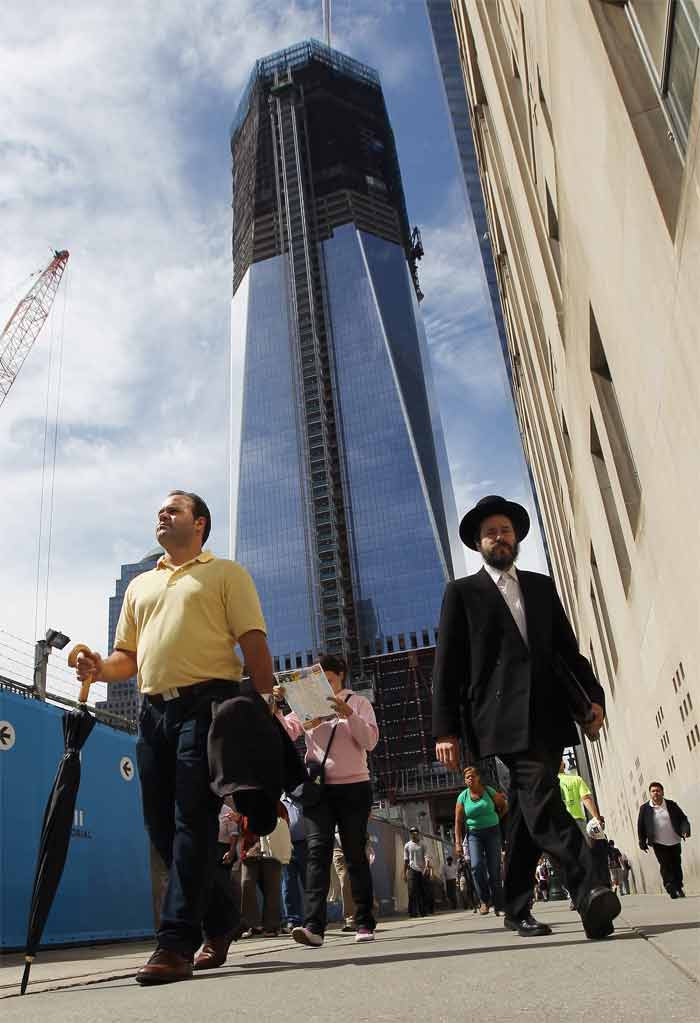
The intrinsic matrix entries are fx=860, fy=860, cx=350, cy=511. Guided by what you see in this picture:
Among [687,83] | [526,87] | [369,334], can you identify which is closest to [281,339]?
[369,334]

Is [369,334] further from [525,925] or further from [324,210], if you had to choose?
[525,925]

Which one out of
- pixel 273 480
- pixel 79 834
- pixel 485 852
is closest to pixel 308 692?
pixel 485 852

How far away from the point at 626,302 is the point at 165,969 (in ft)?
23.2

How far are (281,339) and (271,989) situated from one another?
13418 centimetres

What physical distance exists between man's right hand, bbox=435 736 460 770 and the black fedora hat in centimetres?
104

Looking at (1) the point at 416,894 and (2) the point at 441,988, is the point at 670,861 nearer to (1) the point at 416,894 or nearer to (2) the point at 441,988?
(1) the point at 416,894

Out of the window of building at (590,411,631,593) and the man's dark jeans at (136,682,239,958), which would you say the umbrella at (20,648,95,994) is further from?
the window of building at (590,411,631,593)

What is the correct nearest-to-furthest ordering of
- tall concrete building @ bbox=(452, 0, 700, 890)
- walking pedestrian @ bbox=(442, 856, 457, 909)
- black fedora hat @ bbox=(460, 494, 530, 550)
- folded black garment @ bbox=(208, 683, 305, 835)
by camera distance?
folded black garment @ bbox=(208, 683, 305, 835) → black fedora hat @ bbox=(460, 494, 530, 550) → tall concrete building @ bbox=(452, 0, 700, 890) → walking pedestrian @ bbox=(442, 856, 457, 909)

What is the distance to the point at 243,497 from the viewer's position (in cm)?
12531

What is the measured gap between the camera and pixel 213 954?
3.91 meters

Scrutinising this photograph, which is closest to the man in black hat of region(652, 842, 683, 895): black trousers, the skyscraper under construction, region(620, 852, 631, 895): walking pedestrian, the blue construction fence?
the blue construction fence

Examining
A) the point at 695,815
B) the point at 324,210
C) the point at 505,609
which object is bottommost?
the point at 695,815

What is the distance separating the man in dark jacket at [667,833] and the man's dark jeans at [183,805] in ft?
28.0

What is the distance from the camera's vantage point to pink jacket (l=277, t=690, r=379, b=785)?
220 inches
